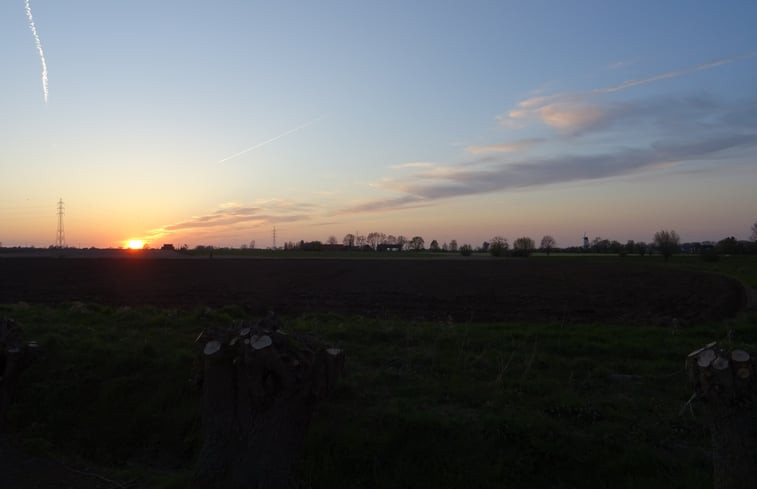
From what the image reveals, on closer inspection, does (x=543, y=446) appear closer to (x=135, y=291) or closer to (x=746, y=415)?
(x=746, y=415)

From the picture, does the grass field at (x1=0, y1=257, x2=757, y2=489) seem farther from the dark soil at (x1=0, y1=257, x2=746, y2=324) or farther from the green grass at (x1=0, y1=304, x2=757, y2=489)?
the dark soil at (x1=0, y1=257, x2=746, y2=324)

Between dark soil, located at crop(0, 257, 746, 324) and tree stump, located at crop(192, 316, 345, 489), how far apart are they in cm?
1596

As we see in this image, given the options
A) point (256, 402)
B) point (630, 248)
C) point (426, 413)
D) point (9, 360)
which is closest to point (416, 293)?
point (426, 413)

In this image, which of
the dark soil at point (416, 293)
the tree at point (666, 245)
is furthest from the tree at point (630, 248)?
the dark soil at point (416, 293)

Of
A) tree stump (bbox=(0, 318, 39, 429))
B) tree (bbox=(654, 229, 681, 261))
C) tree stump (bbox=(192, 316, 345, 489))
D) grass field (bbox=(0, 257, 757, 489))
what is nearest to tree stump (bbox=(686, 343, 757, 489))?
grass field (bbox=(0, 257, 757, 489))

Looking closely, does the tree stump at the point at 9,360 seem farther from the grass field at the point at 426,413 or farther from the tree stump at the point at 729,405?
the tree stump at the point at 729,405

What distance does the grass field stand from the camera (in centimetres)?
711

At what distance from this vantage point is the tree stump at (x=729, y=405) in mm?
5109

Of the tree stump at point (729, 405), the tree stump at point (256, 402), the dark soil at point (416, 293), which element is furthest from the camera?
the dark soil at point (416, 293)

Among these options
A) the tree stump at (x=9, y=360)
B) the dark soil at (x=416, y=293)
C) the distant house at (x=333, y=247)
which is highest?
the distant house at (x=333, y=247)

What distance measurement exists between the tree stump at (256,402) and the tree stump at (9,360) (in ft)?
12.8

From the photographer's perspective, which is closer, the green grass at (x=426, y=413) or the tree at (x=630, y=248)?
the green grass at (x=426, y=413)

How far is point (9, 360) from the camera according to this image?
838 cm

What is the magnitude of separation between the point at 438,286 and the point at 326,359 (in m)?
37.8
